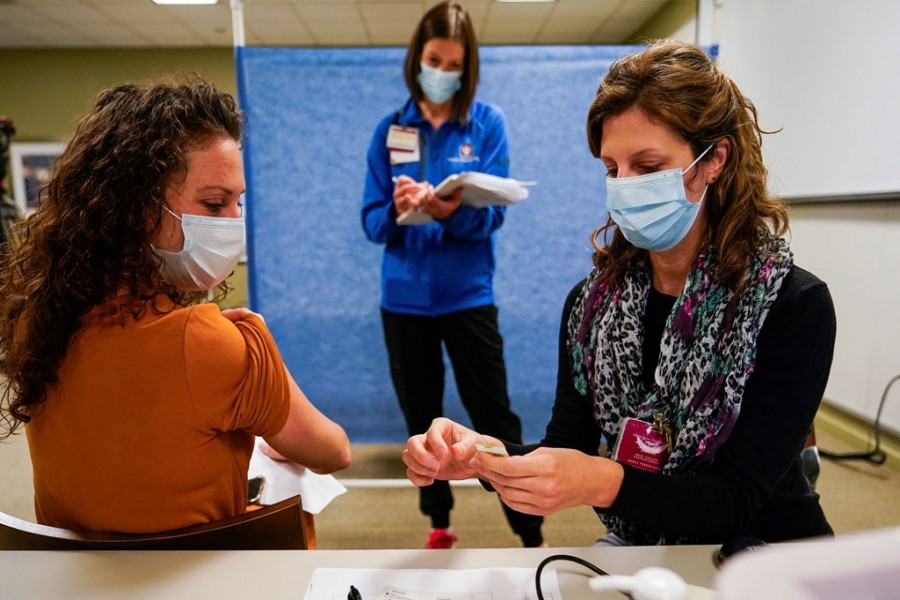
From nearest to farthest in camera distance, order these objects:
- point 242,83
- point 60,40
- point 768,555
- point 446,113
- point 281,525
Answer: point 768,555 < point 281,525 < point 446,113 < point 242,83 < point 60,40

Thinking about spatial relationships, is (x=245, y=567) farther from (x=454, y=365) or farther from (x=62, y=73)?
(x=62, y=73)

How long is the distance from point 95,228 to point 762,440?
3.42 feet

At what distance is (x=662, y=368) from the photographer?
1.00m

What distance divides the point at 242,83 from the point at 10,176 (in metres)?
6.57

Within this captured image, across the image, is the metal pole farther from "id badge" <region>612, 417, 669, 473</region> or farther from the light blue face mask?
"id badge" <region>612, 417, 669, 473</region>

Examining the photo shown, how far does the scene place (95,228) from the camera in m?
0.84

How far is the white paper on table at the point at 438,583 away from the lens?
67 centimetres

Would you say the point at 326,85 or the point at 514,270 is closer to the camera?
the point at 326,85

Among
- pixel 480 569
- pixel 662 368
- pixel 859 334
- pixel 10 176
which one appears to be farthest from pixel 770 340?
pixel 10 176

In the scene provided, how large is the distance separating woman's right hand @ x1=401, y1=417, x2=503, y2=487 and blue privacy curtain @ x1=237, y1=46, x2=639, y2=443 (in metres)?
1.79

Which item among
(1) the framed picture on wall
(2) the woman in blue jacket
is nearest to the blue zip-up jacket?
(2) the woman in blue jacket

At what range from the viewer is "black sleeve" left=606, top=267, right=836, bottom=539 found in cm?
82

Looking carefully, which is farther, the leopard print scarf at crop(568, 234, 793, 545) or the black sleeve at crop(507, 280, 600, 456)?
the black sleeve at crop(507, 280, 600, 456)

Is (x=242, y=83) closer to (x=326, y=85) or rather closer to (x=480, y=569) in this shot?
(x=326, y=85)
